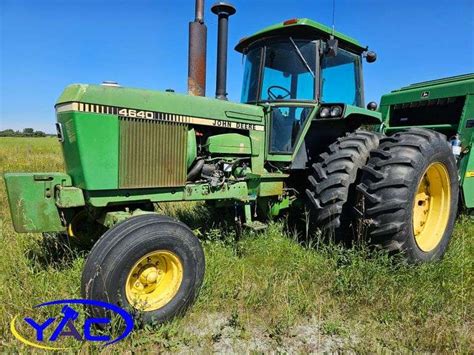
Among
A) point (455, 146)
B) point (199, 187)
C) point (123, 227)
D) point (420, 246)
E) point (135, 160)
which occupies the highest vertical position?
point (455, 146)

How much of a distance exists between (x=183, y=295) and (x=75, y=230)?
131 centimetres

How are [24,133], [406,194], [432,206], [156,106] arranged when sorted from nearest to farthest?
[156,106] < [406,194] < [432,206] < [24,133]

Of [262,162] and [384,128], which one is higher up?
[384,128]

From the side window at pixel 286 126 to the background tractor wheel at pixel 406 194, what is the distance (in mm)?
830

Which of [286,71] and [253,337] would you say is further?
[286,71]

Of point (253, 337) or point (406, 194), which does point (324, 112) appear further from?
point (253, 337)

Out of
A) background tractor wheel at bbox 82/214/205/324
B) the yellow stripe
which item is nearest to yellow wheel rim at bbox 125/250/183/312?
background tractor wheel at bbox 82/214/205/324

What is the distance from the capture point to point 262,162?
3910 millimetres

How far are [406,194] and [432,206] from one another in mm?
960

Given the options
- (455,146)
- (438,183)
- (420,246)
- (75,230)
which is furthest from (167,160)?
(455,146)

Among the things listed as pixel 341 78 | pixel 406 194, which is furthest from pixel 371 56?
pixel 406 194

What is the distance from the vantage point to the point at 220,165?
3.58 metres

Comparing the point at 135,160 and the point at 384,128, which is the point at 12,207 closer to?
the point at 135,160

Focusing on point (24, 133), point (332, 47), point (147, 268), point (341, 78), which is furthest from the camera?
point (24, 133)
